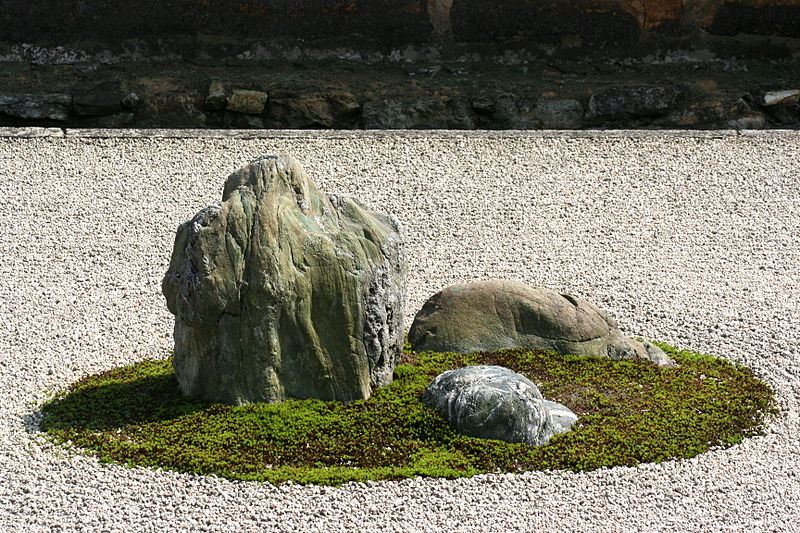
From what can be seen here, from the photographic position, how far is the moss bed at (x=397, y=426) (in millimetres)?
5207

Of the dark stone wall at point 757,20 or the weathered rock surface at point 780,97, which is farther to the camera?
the dark stone wall at point 757,20

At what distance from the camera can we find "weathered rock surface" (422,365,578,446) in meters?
5.38

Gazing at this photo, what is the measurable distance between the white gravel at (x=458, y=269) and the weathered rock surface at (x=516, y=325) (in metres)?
0.70

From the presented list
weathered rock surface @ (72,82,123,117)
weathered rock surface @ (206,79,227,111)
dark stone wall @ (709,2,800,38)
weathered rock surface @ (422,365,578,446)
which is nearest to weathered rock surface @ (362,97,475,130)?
weathered rock surface @ (206,79,227,111)

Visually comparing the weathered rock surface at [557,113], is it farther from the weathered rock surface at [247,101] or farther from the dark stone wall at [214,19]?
the weathered rock surface at [247,101]

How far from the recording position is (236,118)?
12.1 metres

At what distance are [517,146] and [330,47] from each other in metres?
3.12

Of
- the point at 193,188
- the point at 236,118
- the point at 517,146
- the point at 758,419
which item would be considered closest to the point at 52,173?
the point at 193,188

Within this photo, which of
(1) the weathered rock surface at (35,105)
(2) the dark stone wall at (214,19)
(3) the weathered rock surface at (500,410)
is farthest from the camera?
(2) the dark stone wall at (214,19)

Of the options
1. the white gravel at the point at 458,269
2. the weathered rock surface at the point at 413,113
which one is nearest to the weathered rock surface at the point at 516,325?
the white gravel at the point at 458,269

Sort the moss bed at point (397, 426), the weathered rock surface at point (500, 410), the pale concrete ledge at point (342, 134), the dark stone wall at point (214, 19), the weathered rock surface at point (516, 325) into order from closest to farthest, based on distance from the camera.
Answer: the moss bed at point (397, 426) → the weathered rock surface at point (500, 410) → the weathered rock surface at point (516, 325) → the pale concrete ledge at point (342, 134) → the dark stone wall at point (214, 19)

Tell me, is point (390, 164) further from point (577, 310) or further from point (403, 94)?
point (577, 310)

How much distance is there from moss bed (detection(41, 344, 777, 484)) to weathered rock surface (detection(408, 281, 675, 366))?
0.18 m

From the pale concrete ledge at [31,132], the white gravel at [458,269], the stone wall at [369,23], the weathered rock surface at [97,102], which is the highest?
the stone wall at [369,23]
